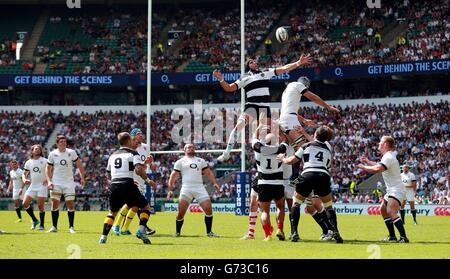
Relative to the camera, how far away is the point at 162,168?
2152 inches

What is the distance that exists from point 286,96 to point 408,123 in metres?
33.5

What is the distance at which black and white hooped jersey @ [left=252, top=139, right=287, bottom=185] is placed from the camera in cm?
1875

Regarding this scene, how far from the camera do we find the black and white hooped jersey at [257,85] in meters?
20.3

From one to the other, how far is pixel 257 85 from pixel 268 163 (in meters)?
2.53

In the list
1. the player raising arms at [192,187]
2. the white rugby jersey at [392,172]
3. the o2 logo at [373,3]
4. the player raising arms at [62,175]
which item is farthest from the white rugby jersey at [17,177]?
the o2 logo at [373,3]

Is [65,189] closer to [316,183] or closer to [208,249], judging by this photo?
[208,249]

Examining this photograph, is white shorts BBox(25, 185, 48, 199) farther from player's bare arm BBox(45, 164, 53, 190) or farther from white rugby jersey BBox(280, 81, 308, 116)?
white rugby jersey BBox(280, 81, 308, 116)

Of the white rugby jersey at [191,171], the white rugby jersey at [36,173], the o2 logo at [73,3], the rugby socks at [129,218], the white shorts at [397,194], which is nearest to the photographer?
the white shorts at [397,194]

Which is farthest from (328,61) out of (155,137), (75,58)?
(75,58)

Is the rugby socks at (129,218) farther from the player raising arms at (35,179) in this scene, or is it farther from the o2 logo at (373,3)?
the o2 logo at (373,3)

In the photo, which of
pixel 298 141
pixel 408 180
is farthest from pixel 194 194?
pixel 408 180

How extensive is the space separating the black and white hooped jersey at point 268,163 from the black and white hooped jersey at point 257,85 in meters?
1.87

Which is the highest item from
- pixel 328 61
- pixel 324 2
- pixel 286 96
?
pixel 324 2

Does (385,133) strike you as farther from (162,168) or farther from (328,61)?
(162,168)
